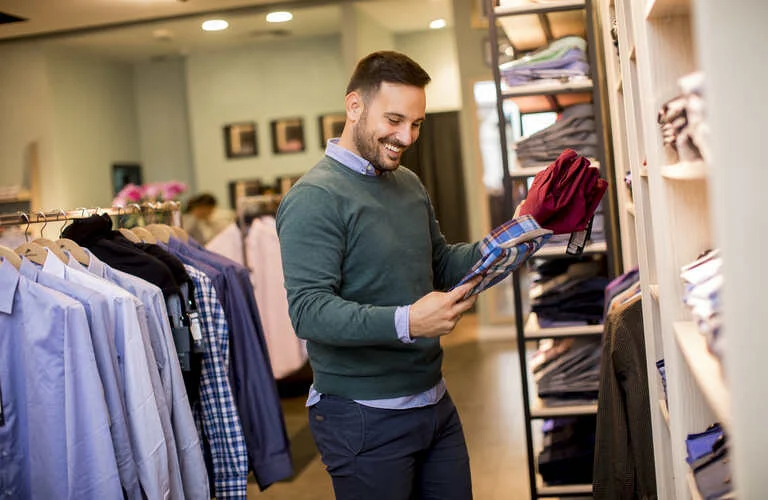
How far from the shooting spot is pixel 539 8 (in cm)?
325

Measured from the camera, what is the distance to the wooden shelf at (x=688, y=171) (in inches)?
50.9

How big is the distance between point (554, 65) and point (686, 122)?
6.23 ft

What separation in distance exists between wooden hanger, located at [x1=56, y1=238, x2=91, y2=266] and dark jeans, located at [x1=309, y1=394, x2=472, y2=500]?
2.74 ft

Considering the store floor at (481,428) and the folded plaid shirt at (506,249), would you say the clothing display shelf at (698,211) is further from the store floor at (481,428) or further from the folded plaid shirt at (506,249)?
the store floor at (481,428)

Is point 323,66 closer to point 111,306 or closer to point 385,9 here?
point 385,9

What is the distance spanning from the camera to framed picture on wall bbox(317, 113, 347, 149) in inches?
332

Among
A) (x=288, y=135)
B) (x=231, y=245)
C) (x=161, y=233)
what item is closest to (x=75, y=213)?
(x=161, y=233)

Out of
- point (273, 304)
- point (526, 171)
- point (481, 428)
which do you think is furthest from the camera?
point (273, 304)

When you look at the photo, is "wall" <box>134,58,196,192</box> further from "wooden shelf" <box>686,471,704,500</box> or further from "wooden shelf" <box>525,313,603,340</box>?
"wooden shelf" <box>686,471,704,500</box>

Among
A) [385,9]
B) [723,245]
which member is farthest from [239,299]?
[385,9]

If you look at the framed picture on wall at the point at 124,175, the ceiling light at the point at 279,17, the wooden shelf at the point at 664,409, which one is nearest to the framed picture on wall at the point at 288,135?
the ceiling light at the point at 279,17

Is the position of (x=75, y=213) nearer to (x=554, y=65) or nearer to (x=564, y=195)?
(x=564, y=195)

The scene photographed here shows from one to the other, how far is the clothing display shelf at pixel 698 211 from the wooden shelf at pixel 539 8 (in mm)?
129

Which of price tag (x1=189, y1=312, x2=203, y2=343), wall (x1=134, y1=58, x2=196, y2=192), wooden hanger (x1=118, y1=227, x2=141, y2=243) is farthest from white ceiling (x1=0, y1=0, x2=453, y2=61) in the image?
price tag (x1=189, y1=312, x2=203, y2=343)
